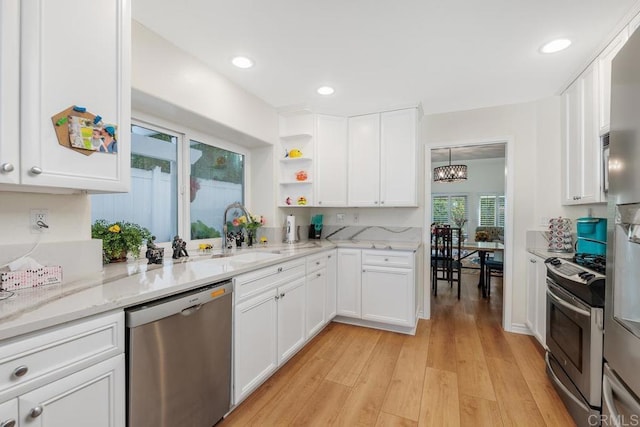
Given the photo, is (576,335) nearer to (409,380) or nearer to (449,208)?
(409,380)

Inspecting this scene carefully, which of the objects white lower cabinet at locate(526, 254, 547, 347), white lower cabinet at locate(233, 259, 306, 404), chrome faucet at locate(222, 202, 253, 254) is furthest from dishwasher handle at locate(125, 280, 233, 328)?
white lower cabinet at locate(526, 254, 547, 347)

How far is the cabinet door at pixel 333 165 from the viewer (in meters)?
3.34

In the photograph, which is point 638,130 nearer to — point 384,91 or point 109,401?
point 384,91

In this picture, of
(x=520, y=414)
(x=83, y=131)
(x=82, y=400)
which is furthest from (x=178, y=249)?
(x=520, y=414)

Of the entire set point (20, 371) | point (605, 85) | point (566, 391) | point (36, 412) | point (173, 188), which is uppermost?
point (605, 85)

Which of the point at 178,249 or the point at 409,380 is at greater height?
the point at 178,249

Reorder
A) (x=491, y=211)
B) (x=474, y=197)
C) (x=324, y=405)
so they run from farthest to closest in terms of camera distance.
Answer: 1. (x=474, y=197)
2. (x=491, y=211)
3. (x=324, y=405)

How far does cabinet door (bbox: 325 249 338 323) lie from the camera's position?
298 centimetres

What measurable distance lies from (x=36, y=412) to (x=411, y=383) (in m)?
2.05

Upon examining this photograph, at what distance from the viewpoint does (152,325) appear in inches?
48.8

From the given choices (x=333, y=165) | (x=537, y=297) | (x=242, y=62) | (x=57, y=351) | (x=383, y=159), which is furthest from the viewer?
(x=333, y=165)

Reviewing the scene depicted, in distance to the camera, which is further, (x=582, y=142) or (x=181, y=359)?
(x=582, y=142)

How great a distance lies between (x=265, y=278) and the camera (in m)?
1.99

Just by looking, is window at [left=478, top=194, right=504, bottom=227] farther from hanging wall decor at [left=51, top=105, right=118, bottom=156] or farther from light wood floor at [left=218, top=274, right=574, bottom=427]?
hanging wall decor at [left=51, top=105, right=118, bottom=156]
